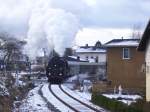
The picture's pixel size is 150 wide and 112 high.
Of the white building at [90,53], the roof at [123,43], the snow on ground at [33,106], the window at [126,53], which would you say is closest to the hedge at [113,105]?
the snow on ground at [33,106]

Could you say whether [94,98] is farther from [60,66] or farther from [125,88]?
[60,66]

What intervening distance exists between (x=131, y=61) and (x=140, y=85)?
10.4ft

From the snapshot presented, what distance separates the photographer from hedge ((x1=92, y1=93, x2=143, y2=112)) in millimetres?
25464

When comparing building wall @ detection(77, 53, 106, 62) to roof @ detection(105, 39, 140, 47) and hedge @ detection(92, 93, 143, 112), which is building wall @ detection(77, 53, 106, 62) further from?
hedge @ detection(92, 93, 143, 112)

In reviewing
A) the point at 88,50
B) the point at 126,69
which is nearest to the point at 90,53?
the point at 88,50

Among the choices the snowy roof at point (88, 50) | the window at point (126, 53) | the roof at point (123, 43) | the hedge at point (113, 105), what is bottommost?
the hedge at point (113, 105)

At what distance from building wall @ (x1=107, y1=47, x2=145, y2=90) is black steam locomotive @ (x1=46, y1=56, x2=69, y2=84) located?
8898mm

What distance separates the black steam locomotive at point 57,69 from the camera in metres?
66.6

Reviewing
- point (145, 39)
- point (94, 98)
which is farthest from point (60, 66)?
point (145, 39)

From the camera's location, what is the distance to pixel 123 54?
192 ft

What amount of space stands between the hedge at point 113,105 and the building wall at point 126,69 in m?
18.9

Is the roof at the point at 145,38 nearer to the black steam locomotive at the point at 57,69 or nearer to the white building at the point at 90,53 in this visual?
the black steam locomotive at the point at 57,69

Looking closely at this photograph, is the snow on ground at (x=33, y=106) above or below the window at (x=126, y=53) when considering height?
below

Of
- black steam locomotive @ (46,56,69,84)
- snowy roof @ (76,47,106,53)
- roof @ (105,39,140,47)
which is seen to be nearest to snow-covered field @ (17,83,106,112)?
roof @ (105,39,140,47)
